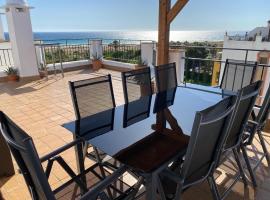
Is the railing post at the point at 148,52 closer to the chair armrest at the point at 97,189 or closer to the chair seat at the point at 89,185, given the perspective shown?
the chair seat at the point at 89,185

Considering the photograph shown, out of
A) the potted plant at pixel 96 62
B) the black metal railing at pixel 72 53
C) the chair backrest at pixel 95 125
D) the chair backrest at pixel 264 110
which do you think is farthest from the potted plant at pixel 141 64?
the chair backrest at pixel 264 110

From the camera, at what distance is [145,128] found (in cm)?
182

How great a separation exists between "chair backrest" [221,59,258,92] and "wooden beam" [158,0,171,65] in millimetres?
964

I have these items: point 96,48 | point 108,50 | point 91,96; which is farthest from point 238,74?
point 108,50

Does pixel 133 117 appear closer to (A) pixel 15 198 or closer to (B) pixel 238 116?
(B) pixel 238 116

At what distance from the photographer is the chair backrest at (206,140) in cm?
114

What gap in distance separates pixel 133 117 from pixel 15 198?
127cm

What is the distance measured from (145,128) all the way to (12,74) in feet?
18.5

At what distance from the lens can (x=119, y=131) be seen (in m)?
1.77

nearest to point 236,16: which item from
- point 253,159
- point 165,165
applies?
point 253,159

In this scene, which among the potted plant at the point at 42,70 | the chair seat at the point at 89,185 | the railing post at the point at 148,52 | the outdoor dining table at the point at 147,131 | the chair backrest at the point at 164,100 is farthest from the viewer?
the potted plant at the point at 42,70

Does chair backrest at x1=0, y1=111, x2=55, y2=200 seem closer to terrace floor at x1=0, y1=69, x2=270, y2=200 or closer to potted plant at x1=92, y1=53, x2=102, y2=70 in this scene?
terrace floor at x1=0, y1=69, x2=270, y2=200

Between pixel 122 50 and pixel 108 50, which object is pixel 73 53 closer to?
pixel 108 50

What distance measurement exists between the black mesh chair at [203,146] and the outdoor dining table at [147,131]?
0.42 ft
